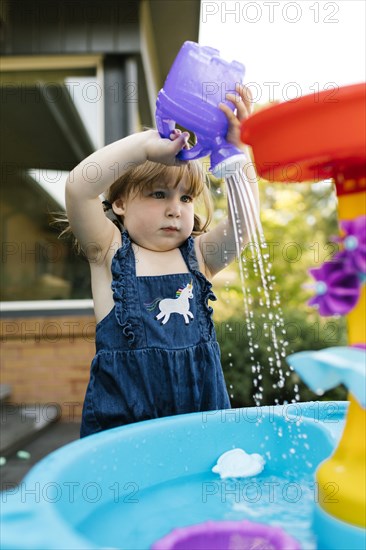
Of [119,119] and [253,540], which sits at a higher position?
[119,119]

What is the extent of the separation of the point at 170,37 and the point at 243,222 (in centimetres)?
543

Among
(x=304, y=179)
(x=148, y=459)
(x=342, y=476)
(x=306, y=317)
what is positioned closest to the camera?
(x=342, y=476)

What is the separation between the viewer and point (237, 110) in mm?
1370

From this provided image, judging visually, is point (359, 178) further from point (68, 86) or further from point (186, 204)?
point (68, 86)

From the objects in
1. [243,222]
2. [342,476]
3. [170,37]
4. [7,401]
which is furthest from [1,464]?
[170,37]

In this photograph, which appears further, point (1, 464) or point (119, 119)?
point (119, 119)

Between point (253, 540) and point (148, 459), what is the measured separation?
38 cm

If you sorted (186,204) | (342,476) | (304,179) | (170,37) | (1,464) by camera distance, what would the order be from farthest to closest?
(170,37) → (1,464) → (186,204) → (304,179) → (342,476)

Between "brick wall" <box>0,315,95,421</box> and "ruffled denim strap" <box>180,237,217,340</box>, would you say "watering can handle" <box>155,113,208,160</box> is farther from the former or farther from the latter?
"brick wall" <box>0,315,95,421</box>

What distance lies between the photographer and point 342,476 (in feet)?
2.92

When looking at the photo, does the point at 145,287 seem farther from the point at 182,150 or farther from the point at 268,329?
the point at 268,329

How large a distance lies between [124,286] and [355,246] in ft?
3.18

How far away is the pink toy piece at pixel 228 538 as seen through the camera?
0.94 meters

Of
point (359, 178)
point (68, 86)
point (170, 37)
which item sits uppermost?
point (170, 37)
